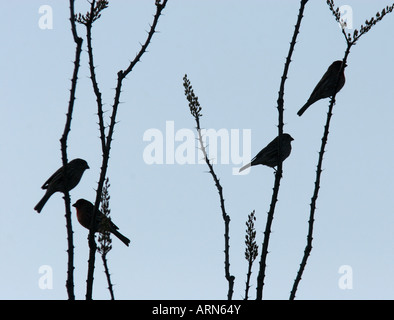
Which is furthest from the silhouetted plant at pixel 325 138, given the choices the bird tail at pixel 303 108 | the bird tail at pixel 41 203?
the bird tail at pixel 303 108

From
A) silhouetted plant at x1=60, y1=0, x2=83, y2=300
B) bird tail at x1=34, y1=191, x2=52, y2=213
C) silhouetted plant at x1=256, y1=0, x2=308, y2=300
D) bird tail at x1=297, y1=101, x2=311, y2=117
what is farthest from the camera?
bird tail at x1=297, y1=101, x2=311, y2=117

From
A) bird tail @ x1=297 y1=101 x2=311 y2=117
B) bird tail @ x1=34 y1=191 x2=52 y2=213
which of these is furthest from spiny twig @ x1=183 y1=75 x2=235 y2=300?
bird tail @ x1=297 y1=101 x2=311 y2=117

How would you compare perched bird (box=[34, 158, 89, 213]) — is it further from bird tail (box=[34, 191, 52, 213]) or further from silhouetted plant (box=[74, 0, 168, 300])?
silhouetted plant (box=[74, 0, 168, 300])

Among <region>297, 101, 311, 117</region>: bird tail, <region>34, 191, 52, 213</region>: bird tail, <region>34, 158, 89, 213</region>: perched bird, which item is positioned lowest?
<region>34, 191, 52, 213</region>: bird tail

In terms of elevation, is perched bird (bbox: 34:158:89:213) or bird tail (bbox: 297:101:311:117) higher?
bird tail (bbox: 297:101:311:117)

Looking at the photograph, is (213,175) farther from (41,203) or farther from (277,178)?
(41,203)

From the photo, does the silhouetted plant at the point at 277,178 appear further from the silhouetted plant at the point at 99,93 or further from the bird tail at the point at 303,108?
the bird tail at the point at 303,108
